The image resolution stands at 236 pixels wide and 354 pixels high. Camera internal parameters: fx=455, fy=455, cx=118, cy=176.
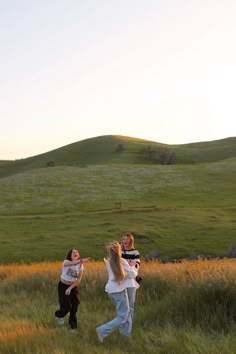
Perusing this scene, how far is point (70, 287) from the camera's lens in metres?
11.0

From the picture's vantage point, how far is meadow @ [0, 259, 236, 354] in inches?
322

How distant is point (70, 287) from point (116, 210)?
4124 cm

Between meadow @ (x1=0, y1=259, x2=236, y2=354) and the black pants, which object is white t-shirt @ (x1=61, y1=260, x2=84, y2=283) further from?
meadow @ (x1=0, y1=259, x2=236, y2=354)

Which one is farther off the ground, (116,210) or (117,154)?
(117,154)

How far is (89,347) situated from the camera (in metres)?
8.37

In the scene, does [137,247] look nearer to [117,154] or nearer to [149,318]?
[149,318]

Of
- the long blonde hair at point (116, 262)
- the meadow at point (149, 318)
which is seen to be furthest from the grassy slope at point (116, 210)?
the long blonde hair at point (116, 262)

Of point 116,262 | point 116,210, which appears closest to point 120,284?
point 116,262

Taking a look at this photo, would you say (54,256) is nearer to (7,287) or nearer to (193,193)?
(7,287)

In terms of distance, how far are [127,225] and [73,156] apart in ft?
384

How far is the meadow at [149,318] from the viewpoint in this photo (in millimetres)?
8172

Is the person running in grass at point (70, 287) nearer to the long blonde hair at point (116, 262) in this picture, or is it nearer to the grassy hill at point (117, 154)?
the long blonde hair at point (116, 262)

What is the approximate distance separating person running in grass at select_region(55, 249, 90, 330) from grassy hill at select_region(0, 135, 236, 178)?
113 m

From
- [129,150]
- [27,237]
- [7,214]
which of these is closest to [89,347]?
[27,237]
